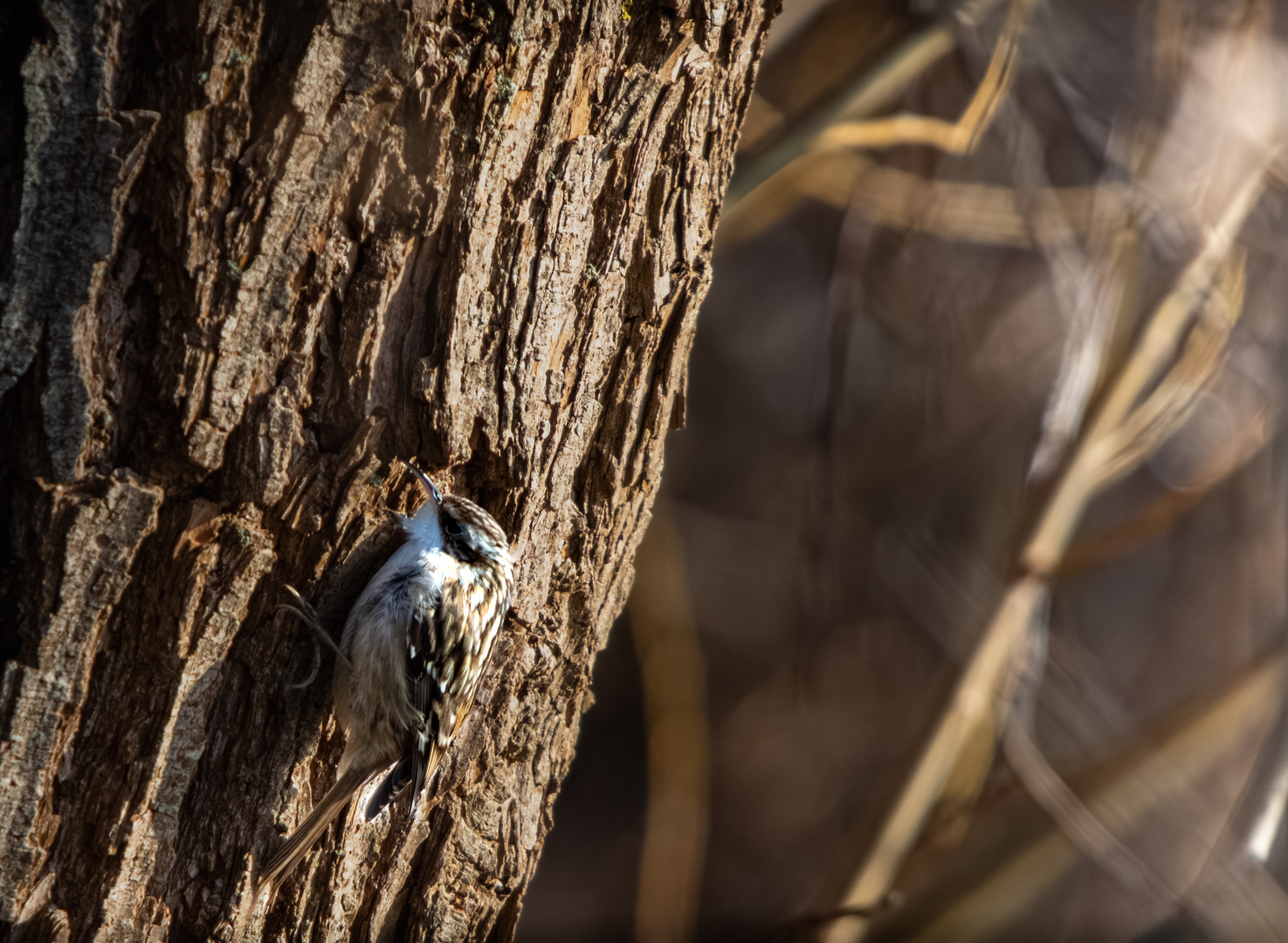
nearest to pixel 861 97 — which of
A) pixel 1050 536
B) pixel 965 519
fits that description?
pixel 1050 536

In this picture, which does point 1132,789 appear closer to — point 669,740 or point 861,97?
point 669,740

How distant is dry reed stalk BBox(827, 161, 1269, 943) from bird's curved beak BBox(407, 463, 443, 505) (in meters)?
2.52

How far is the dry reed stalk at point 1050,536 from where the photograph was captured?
3.56 metres

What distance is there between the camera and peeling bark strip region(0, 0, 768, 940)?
58.2 inches

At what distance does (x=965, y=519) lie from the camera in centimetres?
464

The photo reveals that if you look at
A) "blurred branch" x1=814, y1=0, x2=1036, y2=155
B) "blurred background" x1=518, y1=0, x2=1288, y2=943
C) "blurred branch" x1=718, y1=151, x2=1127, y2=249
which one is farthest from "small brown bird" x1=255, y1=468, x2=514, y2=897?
"blurred branch" x1=718, y1=151, x2=1127, y2=249

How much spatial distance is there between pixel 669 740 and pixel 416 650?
260cm

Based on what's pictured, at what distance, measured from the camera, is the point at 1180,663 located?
191 inches

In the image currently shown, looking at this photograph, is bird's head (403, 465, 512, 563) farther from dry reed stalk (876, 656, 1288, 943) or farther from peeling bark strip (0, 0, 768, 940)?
dry reed stalk (876, 656, 1288, 943)

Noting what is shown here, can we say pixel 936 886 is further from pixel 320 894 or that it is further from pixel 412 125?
pixel 412 125

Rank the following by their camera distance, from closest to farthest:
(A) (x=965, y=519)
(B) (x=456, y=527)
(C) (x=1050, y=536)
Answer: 1. (B) (x=456, y=527)
2. (C) (x=1050, y=536)
3. (A) (x=965, y=519)

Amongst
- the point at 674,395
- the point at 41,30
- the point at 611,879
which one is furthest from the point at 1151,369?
the point at 41,30

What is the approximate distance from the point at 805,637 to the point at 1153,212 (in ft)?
8.32

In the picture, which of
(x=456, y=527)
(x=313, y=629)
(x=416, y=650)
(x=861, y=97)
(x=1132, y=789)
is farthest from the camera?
(x=1132, y=789)
